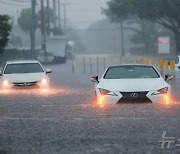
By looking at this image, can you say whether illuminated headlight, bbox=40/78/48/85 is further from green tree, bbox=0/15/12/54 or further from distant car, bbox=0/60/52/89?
green tree, bbox=0/15/12/54

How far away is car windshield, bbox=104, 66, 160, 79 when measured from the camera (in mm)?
19894

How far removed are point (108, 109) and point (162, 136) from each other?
553 cm

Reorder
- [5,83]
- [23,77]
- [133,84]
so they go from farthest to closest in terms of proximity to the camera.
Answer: [23,77], [5,83], [133,84]

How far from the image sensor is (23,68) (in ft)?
95.3

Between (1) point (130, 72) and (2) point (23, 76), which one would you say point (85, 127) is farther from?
(2) point (23, 76)

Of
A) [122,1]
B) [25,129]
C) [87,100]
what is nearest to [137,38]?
[122,1]

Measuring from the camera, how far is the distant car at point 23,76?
27.4 m

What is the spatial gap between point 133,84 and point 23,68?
37.3 ft

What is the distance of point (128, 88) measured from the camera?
60.2 feet

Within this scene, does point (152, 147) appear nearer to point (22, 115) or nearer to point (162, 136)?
point (162, 136)

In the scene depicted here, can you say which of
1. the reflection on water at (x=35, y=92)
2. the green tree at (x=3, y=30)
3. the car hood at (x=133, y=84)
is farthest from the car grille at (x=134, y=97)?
the green tree at (x=3, y=30)

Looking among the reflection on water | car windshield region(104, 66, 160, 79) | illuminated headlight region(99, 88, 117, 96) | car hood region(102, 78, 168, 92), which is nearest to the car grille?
car hood region(102, 78, 168, 92)

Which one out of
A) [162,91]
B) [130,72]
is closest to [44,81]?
[130,72]

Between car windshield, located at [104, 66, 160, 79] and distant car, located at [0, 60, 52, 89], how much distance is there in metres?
7.73
